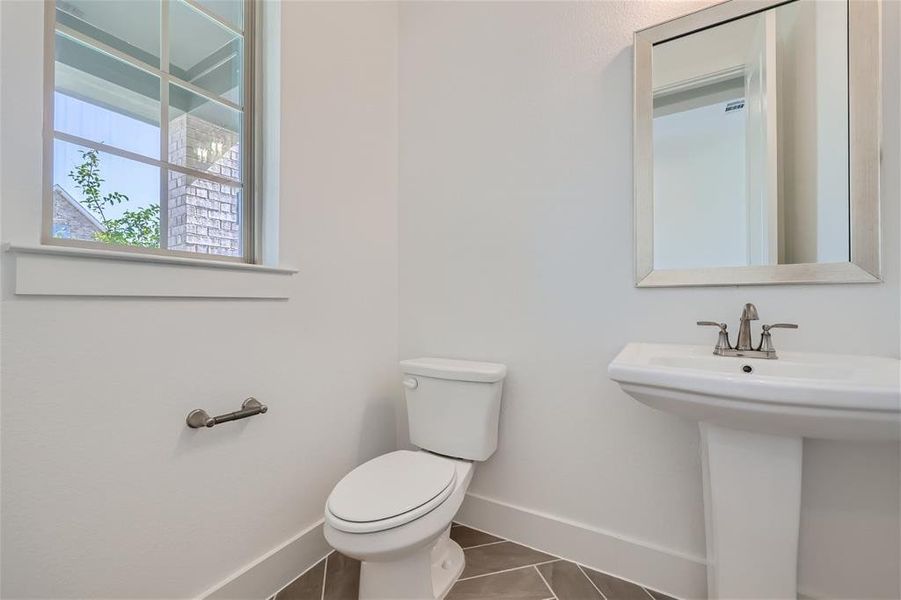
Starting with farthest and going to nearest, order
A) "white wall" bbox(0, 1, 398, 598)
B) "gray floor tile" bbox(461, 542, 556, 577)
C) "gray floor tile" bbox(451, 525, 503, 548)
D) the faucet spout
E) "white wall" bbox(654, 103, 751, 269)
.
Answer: "gray floor tile" bbox(451, 525, 503, 548) < "gray floor tile" bbox(461, 542, 556, 577) < "white wall" bbox(654, 103, 751, 269) < the faucet spout < "white wall" bbox(0, 1, 398, 598)

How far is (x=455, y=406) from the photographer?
1.43m

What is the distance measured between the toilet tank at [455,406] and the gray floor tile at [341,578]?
48cm

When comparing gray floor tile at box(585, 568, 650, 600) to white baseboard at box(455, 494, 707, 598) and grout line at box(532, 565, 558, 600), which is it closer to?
white baseboard at box(455, 494, 707, 598)

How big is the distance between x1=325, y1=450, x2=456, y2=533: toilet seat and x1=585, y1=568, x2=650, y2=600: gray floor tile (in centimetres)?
63

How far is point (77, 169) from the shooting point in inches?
37.9

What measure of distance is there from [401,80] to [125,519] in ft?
6.14

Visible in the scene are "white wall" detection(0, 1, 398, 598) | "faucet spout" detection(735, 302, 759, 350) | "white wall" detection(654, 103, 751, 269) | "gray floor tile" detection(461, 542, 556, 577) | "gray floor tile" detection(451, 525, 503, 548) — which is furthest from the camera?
"gray floor tile" detection(451, 525, 503, 548)

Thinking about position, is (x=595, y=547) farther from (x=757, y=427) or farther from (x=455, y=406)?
(x=757, y=427)

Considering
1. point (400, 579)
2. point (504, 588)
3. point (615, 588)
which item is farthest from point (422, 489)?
point (615, 588)

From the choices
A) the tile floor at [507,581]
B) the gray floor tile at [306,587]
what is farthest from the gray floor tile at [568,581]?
the gray floor tile at [306,587]

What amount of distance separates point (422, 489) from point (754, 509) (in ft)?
2.75

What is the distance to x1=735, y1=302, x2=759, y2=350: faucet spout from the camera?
1067mm

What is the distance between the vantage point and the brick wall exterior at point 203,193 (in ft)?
3.78

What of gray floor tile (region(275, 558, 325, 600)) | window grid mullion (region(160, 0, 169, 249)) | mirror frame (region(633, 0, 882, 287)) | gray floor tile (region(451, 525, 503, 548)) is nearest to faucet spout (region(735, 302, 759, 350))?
mirror frame (region(633, 0, 882, 287))
